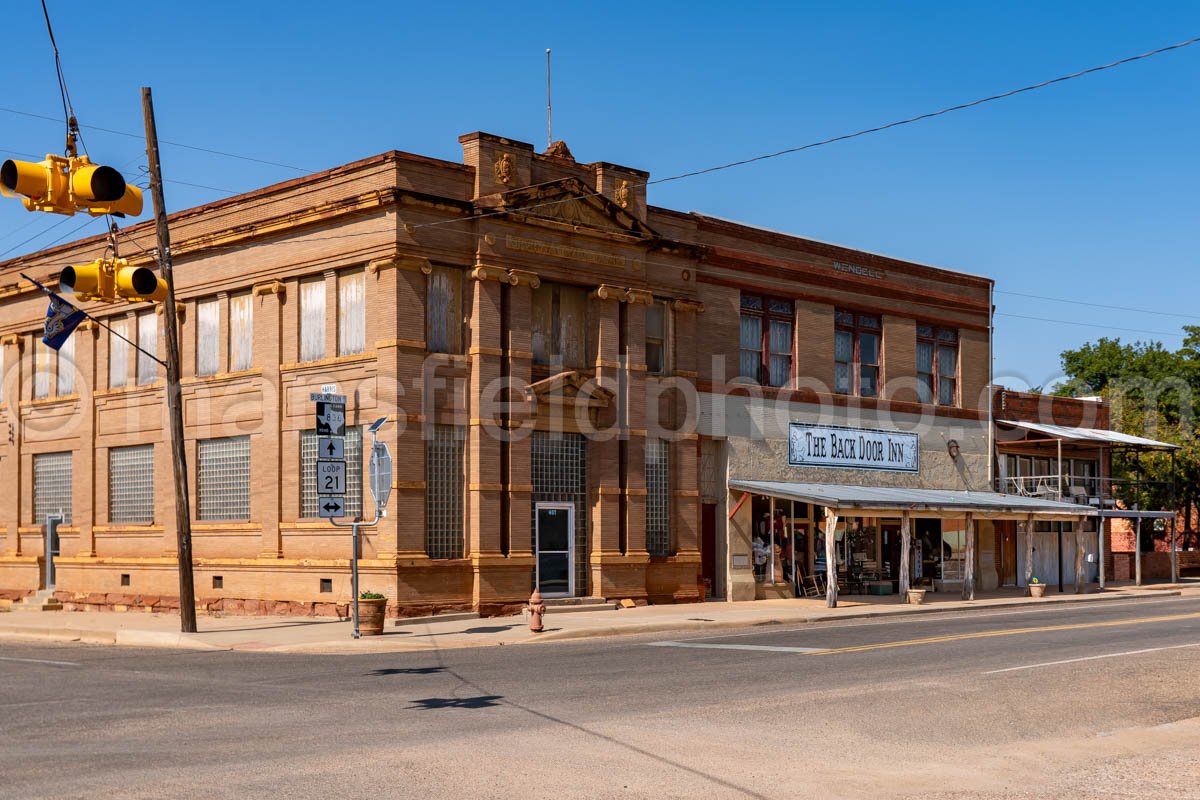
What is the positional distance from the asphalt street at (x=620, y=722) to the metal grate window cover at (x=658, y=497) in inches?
410

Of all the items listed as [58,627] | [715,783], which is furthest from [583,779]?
[58,627]

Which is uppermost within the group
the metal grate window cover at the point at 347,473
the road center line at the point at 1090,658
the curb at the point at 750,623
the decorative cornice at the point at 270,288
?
the decorative cornice at the point at 270,288

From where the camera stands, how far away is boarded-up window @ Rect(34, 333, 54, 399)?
3709 centimetres

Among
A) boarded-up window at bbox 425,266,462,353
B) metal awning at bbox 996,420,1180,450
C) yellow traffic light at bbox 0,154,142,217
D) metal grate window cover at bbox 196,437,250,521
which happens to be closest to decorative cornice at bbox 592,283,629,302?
boarded-up window at bbox 425,266,462,353

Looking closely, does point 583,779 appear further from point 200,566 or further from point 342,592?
point 200,566

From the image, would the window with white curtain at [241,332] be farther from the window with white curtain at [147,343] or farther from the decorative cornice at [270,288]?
the window with white curtain at [147,343]

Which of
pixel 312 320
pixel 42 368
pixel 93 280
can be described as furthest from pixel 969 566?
pixel 93 280

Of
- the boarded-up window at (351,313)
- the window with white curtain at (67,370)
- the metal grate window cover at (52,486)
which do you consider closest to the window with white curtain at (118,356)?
the window with white curtain at (67,370)

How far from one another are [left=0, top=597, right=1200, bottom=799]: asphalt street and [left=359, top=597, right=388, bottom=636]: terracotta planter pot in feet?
Result: 9.48

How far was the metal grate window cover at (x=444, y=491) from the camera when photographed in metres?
27.9

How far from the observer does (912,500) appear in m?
33.8

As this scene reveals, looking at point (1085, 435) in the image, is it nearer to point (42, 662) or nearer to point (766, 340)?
point (766, 340)

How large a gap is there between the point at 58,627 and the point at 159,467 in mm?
6692

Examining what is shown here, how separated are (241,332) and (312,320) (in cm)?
264
